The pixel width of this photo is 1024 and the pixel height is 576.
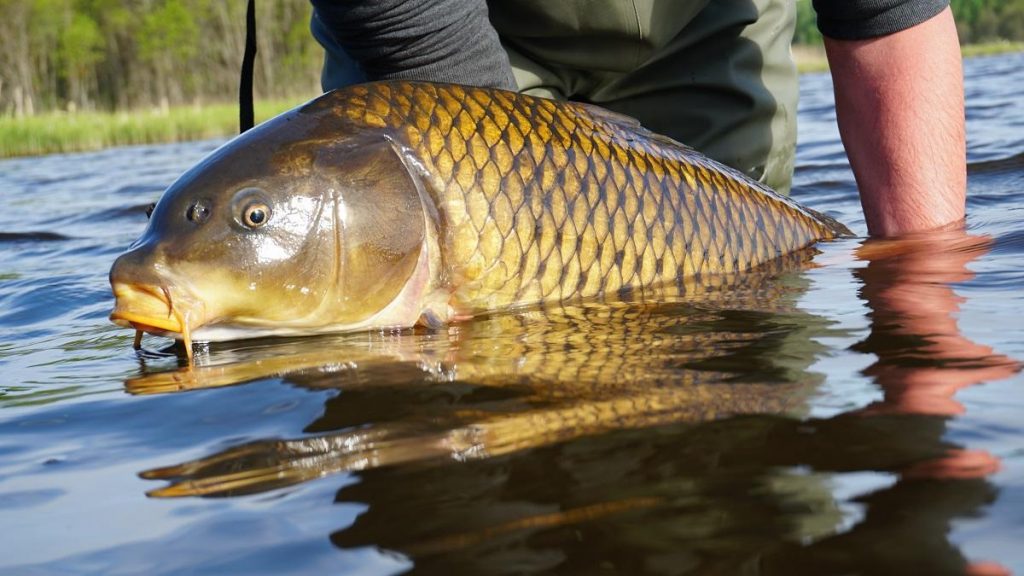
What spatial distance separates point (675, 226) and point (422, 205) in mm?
576

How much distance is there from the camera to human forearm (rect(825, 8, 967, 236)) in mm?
2869

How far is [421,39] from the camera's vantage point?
2.64 m

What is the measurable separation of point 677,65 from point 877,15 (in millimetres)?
878

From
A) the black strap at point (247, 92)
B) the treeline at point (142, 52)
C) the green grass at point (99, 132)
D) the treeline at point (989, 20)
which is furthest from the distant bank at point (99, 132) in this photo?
the treeline at point (989, 20)

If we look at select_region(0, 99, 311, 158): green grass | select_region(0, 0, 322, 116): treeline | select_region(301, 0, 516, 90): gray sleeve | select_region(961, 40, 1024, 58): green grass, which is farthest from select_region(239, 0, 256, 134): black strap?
select_region(0, 0, 322, 116): treeline

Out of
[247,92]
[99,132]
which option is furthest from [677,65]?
[99,132]

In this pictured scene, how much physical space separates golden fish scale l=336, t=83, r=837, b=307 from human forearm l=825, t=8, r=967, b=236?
0.55 metres

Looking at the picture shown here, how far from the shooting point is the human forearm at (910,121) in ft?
9.41

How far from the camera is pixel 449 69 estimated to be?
269 centimetres

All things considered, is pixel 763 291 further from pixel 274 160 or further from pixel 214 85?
pixel 214 85

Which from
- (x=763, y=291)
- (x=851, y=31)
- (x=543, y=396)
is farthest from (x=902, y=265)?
(x=543, y=396)

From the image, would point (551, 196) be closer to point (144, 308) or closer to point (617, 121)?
point (617, 121)

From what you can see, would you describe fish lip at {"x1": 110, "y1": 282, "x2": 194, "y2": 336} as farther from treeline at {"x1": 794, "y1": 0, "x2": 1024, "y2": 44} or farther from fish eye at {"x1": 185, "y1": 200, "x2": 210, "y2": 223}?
treeline at {"x1": 794, "y1": 0, "x2": 1024, "y2": 44}

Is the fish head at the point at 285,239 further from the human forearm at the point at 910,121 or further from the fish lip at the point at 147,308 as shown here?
the human forearm at the point at 910,121
